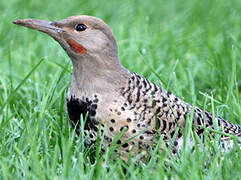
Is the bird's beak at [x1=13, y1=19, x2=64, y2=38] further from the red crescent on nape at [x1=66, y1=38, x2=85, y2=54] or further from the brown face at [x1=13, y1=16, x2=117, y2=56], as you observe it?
the red crescent on nape at [x1=66, y1=38, x2=85, y2=54]

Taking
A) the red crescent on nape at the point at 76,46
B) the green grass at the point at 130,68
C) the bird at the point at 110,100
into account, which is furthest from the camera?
the red crescent on nape at the point at 76,46

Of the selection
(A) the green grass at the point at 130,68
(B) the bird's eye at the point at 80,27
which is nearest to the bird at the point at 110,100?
(B) the bird's eye at the point at 80,27

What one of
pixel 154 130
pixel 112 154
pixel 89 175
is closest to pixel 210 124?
pixel 154 130

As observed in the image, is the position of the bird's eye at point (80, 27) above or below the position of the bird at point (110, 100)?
above

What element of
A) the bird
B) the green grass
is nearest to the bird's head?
the bird

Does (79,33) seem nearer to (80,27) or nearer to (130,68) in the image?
(80,27)

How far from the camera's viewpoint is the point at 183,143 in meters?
3.90

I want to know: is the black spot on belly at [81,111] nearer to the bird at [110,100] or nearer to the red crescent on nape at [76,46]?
the bird at [110,100]

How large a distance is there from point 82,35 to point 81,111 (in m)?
0.63

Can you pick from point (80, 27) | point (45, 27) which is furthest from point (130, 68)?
point (45, 27)

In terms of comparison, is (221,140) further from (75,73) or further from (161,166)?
(75,73)

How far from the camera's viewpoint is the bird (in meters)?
4.04

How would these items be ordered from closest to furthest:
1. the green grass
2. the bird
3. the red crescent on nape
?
the green grass → the bird → the red crescent on nape

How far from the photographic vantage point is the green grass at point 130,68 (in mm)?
3711
